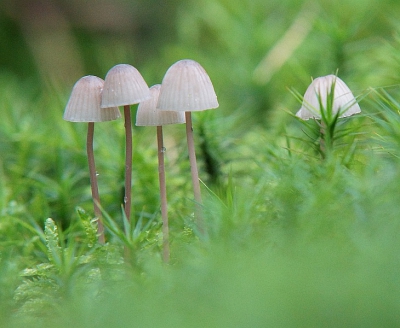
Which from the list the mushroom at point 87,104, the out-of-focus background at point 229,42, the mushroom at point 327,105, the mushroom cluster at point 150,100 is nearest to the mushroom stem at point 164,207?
the mushroom cluster at point 150,100

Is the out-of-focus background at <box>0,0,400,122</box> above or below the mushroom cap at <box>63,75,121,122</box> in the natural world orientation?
above

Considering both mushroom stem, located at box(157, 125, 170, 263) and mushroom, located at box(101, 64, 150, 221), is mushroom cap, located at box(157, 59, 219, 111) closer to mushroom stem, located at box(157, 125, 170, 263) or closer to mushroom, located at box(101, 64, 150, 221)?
mushroom, located at box(101, 64, 150, 221)

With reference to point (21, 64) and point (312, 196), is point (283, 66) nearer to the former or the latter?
point (312, 196)

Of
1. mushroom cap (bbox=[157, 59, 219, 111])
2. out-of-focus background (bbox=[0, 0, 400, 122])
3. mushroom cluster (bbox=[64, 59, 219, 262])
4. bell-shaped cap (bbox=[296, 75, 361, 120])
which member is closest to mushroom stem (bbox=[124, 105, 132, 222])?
mushroom cluster (bbox=[64, 59, 219, 262])

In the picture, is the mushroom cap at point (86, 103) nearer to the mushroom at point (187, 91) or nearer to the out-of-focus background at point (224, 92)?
the mushroom at point (187, 91)

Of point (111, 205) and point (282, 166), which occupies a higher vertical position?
point (282, 166)

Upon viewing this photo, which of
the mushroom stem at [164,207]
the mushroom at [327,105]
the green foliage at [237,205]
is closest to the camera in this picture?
the green foliage at [237,205]

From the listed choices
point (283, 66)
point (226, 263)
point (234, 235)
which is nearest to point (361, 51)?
point (283, 66)
